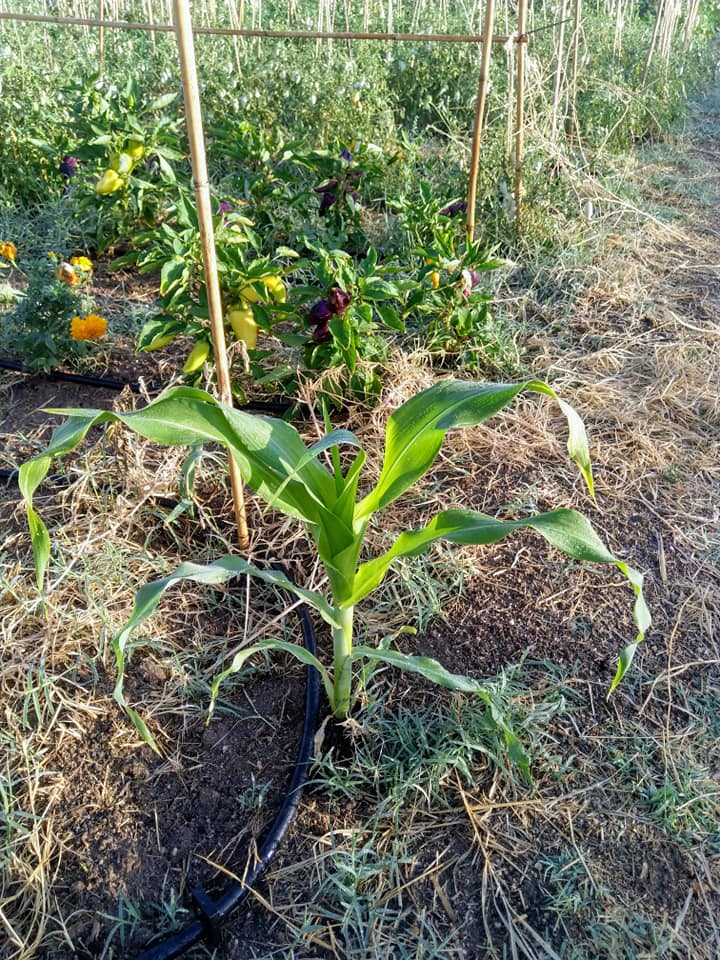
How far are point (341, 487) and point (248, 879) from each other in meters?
0.68

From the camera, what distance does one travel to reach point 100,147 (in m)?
2.62

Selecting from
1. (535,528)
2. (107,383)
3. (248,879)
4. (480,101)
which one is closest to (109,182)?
(107,383)

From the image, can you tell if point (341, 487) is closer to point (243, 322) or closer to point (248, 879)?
point (248, 879)

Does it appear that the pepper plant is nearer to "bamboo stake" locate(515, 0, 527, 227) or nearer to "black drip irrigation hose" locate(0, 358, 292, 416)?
"black drip irrigation hose" locate(0, 358, 292, 416)

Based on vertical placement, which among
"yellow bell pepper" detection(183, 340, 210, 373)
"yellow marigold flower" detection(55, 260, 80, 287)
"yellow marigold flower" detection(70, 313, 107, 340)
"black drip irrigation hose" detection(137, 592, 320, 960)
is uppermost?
"yellow marigold flower" detection(55, 260, 80, 287)

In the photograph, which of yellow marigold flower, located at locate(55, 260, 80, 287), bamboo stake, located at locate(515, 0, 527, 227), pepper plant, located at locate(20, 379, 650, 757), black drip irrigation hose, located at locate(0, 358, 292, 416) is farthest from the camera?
bamboo stake, located at locate(515, 0, 527, 227)

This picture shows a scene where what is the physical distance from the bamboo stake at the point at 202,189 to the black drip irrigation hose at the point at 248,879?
434 millimetres

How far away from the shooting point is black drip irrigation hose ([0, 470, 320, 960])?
1253 millimetres

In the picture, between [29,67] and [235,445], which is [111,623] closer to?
[235,445]

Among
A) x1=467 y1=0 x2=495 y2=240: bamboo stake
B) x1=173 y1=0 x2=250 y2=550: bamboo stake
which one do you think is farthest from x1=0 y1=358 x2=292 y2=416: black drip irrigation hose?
x1=467 y1=0 x2=495 y2=240: bamboo stake

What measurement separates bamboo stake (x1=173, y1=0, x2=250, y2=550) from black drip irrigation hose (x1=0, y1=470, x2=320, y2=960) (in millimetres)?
434

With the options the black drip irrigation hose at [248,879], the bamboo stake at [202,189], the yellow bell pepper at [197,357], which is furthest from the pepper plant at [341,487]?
the yellow bell pepper at [197,357]

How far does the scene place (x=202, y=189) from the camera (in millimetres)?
1462

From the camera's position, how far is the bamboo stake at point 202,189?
1321 mm
